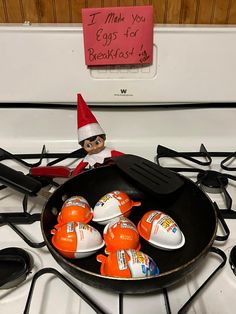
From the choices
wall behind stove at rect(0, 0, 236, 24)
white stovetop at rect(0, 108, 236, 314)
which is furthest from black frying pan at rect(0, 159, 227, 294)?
wall behind stove at rect(0, 0, 236, 24)

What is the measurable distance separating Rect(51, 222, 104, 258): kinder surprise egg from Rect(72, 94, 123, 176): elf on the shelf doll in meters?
0.16

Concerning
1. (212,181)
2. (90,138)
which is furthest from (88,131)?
(212,181)

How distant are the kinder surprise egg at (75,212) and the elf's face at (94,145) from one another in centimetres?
11

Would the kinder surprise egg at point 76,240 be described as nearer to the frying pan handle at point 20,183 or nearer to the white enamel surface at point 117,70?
the frying pan handle at point 20,183

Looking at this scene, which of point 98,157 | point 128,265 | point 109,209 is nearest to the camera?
point 128,265

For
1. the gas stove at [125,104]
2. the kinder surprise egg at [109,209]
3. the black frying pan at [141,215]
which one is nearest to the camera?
the black frying pan at [141,215]

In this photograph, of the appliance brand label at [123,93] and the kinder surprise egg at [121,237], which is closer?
the kinder surprise egg at [121,237]

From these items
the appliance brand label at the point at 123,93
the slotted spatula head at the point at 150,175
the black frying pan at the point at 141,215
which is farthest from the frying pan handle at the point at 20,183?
the appliance brand label at the point at 123,93

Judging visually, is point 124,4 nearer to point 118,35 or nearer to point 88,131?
point 118,35

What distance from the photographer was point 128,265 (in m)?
0.39

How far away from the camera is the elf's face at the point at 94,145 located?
576 mm

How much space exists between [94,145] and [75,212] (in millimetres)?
140

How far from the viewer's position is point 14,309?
15.8 inches

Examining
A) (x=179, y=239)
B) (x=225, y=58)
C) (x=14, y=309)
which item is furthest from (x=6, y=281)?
(x=225, y=58)
